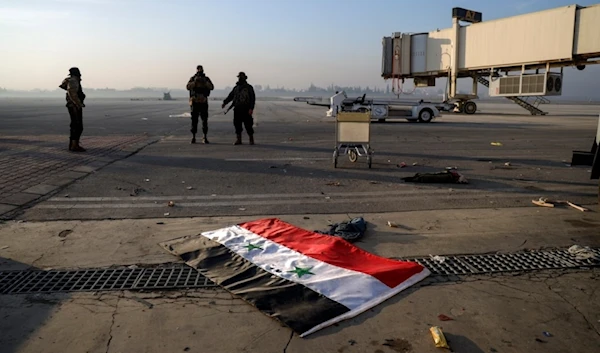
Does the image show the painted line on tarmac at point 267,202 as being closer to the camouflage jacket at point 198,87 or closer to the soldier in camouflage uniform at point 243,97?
the soldier in camouflage uniform at point 243,97

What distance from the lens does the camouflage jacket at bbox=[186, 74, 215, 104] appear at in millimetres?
12742

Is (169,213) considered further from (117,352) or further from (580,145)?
(580,145)

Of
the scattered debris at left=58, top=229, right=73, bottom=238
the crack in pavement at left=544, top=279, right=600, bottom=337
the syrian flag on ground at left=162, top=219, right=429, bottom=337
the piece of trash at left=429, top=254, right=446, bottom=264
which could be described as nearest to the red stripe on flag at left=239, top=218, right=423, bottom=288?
the syrian flag on ground at left=162, top=219, right=429, bottom=337

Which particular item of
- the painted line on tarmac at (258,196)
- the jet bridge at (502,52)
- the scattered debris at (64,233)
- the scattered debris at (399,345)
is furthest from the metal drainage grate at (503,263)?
the jet bridge at (502,52)

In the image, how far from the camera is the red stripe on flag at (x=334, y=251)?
3961mm

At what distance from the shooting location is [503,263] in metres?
4.35

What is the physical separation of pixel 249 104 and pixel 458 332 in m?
10.6

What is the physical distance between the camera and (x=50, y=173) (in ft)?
28.6

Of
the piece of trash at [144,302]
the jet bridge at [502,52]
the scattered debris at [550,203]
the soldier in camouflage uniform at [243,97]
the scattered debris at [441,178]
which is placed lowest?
the piece of trash at [144,302]

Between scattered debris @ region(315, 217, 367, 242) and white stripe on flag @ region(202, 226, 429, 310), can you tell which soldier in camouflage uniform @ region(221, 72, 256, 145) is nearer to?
scattered debris @ region(315, 217, 367, 242)

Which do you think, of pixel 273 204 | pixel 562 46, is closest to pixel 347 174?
pixel 273 204

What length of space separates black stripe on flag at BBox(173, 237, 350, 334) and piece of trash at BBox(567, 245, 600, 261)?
2.64m

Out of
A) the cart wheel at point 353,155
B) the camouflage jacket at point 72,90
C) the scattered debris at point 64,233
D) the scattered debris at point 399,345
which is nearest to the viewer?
the scattered debris at point 399,345

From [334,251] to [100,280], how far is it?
215cm
